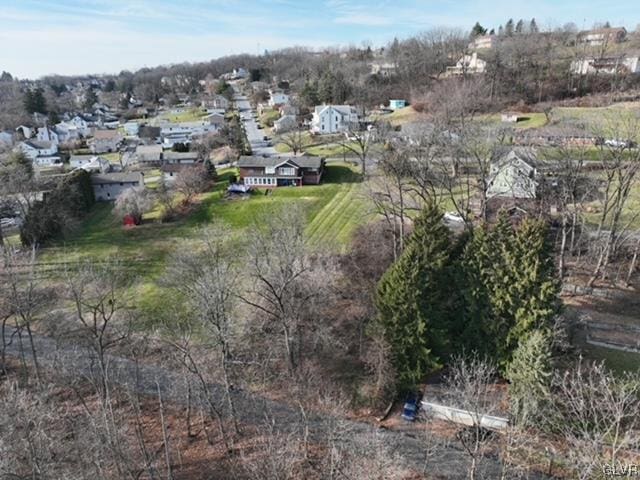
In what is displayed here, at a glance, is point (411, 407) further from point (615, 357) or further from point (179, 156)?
point (179, 156)

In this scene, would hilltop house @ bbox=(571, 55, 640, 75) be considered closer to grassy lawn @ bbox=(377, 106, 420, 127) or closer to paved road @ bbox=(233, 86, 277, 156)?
grassy lawn @ bbox=(377, 106, 420, 127)

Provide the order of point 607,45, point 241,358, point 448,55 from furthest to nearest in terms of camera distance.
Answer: point 448,55
point 607,45
point 241,358

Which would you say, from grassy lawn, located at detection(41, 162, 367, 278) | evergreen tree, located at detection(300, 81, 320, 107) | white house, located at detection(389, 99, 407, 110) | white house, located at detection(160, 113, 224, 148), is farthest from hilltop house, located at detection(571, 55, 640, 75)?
white house, located at detection(160, 113, 224, 148)

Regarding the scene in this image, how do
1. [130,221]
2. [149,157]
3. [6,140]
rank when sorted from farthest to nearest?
1. [6,140]
2. [149,157]
3. [130,221]

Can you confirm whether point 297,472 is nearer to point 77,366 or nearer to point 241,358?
point 241,358

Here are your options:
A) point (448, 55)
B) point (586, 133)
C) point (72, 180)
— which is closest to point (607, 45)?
point (448, 55)

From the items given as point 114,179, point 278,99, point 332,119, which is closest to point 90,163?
point 114,179
